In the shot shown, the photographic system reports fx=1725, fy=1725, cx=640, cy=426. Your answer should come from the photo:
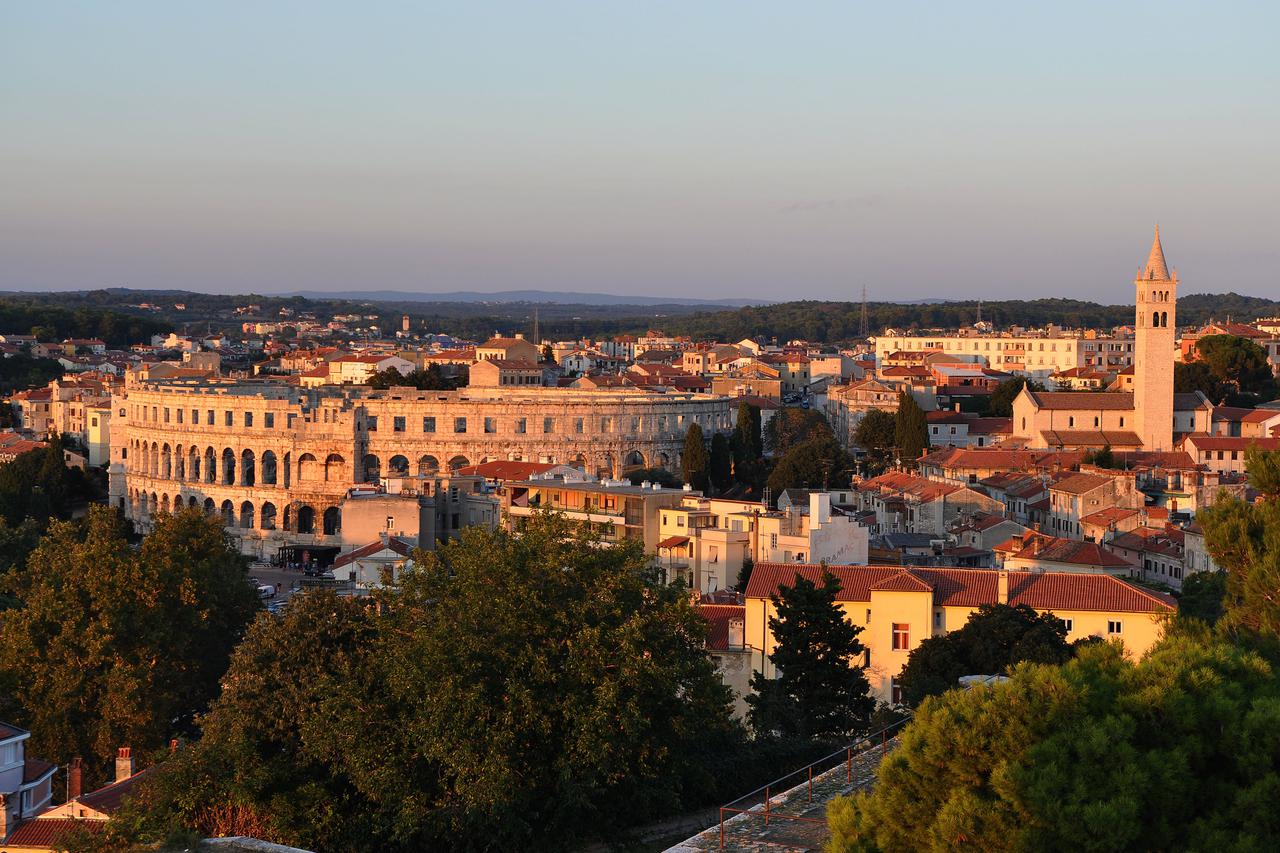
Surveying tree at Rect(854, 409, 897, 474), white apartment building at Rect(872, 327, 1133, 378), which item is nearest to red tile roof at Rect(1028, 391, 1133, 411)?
tree at Rect(854, 409, 897, 474)

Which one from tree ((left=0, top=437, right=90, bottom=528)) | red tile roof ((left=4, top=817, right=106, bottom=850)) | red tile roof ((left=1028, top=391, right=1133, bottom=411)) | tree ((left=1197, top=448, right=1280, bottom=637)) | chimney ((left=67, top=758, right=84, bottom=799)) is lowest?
tree ((left=0, top=437, right=90, bottom=528))

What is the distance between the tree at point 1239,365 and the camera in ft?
265

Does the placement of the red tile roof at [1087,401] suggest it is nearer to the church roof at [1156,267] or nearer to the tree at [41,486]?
the church roof at [1156,267]

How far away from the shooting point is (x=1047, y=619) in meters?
24.8

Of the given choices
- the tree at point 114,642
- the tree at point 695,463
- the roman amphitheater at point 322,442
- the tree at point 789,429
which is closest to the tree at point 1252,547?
the tree at point 114,642

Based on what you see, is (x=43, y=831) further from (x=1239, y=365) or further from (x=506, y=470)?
(x=1239, y=365)

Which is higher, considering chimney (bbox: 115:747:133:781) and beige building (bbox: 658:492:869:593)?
beige building (bbox: 658:492:869:593)

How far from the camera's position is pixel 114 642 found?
2552 centimetres

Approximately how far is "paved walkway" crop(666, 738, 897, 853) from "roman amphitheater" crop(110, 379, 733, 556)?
47977 millimetres

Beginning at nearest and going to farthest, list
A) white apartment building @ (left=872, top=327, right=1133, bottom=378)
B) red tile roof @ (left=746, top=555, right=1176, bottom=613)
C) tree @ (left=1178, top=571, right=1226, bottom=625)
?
red tile roof @ (left=746, top=555, right=1176, bottom=613) → tree @ (left=1178, top=571, right=1226, bottom=625) → white apartment building @ (left=872, top=327, right=1133, bottom=378)

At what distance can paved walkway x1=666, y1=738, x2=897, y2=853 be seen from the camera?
40.4 ft

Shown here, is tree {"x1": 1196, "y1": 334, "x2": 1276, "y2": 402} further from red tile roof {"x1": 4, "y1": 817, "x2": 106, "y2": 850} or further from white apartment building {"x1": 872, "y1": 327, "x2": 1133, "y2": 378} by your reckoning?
red tile roof {"x1": 4, "y1": 817, "x2": 106, "y2": 850}

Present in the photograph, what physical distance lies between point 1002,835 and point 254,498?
5488 centimetres

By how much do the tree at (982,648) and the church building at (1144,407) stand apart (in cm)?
4216
